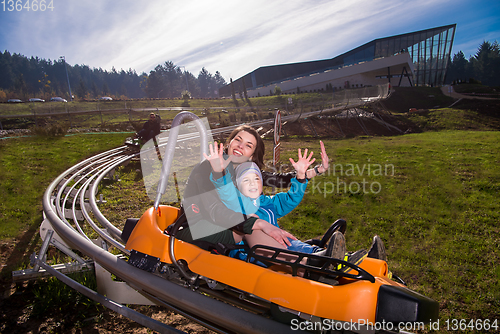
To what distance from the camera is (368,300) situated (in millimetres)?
1751

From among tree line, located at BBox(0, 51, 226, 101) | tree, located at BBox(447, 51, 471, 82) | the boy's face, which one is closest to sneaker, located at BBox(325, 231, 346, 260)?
the boy's face

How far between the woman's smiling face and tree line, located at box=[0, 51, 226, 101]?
5476cm

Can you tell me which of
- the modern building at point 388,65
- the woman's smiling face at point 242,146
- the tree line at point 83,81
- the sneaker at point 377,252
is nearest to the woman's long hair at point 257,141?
the woman's smiling face at point 242,146

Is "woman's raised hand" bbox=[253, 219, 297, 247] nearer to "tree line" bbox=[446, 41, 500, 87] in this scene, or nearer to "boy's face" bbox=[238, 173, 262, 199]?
"boy's face" bbox=[238, 173, 262, 199]

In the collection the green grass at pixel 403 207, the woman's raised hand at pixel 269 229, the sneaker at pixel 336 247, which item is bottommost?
the green grass at pixel 403 207

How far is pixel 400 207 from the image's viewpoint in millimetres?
6031

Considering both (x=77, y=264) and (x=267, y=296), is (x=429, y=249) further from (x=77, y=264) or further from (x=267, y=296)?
(x=77, y=264)

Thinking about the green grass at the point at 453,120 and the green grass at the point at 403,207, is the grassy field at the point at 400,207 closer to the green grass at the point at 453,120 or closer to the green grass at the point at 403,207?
the green grass at the point at 403,207

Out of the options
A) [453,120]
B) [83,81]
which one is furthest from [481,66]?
[83,81]

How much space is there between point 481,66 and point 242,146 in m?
101

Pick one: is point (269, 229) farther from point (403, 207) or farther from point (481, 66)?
point (481, 66)

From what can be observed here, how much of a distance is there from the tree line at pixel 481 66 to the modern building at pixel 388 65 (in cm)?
2224

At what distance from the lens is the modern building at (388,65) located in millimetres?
43562

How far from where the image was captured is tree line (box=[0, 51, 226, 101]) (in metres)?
72.3
